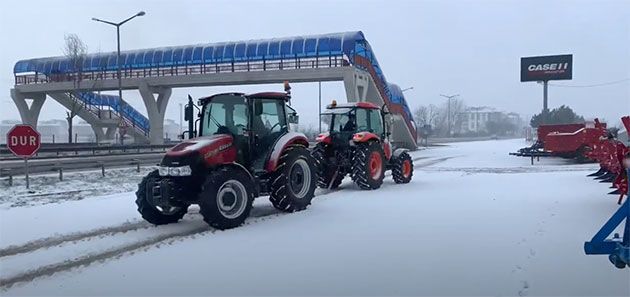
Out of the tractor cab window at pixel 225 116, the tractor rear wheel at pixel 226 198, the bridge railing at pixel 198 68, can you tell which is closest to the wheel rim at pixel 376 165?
the tractor cab window at pixel 225 116

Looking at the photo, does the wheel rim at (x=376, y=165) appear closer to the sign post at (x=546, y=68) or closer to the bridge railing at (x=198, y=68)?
the bridge railing at (x=198, y=68)

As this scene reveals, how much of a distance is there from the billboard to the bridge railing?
2714 centimetres

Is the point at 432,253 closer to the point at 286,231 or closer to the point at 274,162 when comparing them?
the point at 286,231

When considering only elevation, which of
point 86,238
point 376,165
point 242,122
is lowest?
point 86,238

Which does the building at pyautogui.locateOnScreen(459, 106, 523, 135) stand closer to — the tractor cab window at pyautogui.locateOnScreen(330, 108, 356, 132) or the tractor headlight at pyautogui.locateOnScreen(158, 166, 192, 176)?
the tractor cab window at pyautogui.locateOnScreen(330, 108, 356, 132)

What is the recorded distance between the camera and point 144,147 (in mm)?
34188

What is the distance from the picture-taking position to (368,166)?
47.3 ft

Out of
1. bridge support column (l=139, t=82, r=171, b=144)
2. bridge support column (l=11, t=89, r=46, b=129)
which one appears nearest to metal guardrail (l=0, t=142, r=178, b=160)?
bridge support column (l=139, t=82, r=171, b=144)

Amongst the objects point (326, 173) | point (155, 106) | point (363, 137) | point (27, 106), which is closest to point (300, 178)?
point (326, 173)

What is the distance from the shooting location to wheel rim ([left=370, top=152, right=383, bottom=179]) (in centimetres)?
1480

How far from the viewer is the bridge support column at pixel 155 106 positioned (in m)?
42.7

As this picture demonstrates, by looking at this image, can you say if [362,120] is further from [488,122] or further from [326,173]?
[488,122]

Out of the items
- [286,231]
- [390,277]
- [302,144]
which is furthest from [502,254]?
[302,144]

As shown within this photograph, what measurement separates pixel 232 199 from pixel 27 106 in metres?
47.7
